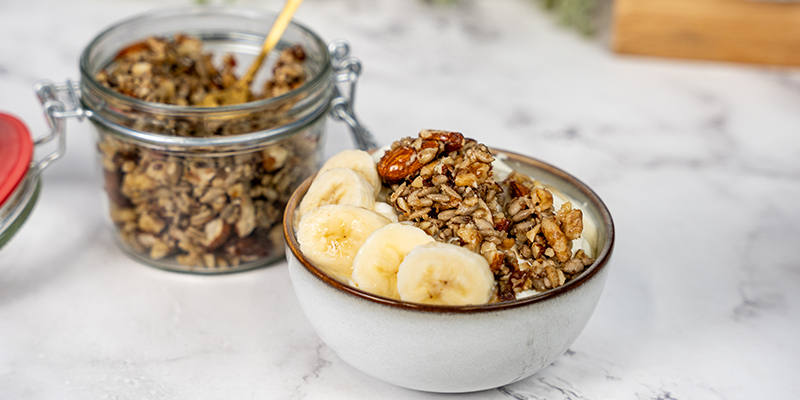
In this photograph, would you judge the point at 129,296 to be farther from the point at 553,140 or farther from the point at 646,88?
the point at 646,88

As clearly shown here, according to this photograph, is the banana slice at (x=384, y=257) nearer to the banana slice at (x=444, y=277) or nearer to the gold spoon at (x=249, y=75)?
the banana slice at (x=444, y=277)

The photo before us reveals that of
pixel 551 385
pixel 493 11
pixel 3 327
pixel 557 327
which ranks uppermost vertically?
pixel 493 11

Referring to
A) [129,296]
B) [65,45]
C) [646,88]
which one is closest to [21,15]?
[65,45]

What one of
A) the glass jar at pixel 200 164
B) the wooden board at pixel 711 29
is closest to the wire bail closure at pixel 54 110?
the glass jar at pixel 200 164

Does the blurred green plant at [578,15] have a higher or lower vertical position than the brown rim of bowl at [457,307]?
higher

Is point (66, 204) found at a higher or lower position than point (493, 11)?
lower

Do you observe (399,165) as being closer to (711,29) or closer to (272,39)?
(272,39)
